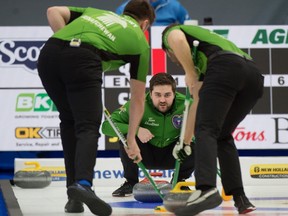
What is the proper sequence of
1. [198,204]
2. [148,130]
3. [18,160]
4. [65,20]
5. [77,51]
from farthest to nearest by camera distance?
1. [18,160]
2. [148,130]
3. [65,20]
4. [77,51]
5. [198,204]

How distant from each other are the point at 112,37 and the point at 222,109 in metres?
0.66

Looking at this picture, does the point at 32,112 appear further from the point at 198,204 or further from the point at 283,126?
the point at 198,204

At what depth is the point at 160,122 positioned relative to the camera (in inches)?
215

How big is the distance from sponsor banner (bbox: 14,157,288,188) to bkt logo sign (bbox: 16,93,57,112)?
0.44 meters

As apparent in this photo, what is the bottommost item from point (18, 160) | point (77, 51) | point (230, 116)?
point (18, 160)

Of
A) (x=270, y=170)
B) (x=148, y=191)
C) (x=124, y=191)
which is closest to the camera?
(x=148, y=191)

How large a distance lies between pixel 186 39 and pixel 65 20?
0.66m

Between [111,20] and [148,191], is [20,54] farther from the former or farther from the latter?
[111,20]

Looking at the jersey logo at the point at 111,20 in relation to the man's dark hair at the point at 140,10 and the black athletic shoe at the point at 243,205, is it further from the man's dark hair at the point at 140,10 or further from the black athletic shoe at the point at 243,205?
the black athletic shoe at the point at 243,205

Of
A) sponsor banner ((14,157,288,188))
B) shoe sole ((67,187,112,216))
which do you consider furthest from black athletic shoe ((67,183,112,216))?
sponsor banner ((14,157,288,188))

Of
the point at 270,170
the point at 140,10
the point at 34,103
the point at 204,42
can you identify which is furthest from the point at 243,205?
the point at 34,103

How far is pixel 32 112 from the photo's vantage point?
6660 millimetres

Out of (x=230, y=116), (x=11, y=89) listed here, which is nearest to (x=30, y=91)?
(x=11, y=89)

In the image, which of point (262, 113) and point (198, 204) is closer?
point (198, 204)
